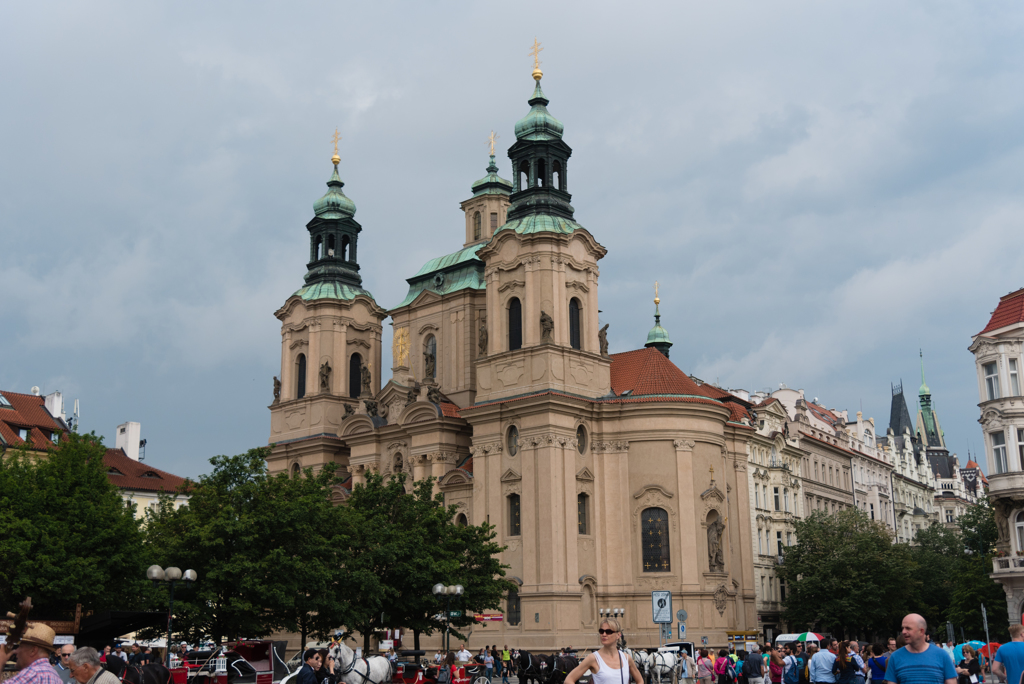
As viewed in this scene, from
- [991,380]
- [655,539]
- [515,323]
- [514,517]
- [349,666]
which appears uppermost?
[515,323]

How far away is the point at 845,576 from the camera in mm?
59000

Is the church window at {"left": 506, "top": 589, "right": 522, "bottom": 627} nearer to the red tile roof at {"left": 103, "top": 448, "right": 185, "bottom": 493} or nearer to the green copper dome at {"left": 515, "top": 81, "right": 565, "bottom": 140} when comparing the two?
the green copper dome at {"left": 515, "top": 81, "right": 565, "bottom": 140}

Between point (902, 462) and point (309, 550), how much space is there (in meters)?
72.8

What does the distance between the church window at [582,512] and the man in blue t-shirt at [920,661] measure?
42383 mm

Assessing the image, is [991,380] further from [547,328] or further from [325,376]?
[325,376]

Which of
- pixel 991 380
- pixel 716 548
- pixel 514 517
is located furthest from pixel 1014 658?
pixel 716 548

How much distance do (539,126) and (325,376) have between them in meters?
20.1

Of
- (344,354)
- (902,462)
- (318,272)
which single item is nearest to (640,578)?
(344,354)

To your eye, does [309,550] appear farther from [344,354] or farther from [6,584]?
[344,354]

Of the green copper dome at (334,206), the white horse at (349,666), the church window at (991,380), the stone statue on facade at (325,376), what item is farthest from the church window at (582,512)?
the white horse at (349,666)

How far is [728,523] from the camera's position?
2148 inches

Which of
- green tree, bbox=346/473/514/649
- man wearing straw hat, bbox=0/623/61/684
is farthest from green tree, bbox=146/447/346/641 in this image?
man wearing straw hat, bbox=0/623/61/684

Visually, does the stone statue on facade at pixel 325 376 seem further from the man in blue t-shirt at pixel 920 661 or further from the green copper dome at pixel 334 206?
the man in blue t-shirt at pixel 920 661

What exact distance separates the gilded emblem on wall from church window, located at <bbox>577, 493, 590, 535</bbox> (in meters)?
16.7
